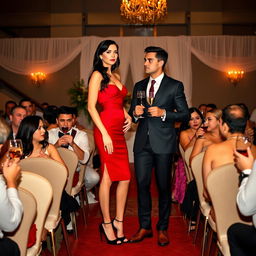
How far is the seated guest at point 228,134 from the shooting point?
111 inches

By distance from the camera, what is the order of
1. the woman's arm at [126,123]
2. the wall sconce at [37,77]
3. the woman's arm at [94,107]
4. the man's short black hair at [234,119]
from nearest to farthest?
the man's short black hair at [234,119] < the woman's arm at [94,107] < the woman's arm at [126,123] < the wall sconce at [37,77]

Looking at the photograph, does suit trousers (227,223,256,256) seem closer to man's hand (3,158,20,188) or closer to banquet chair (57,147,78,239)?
man's hand (3,158,20,188)

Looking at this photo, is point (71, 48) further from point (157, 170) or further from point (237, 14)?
point (157, 170)

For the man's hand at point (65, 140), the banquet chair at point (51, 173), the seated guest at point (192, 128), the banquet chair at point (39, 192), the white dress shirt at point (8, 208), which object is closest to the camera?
the white dress shirt at point (8, 208)

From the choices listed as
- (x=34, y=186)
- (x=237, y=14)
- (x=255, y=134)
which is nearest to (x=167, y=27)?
(x=237, y=14)

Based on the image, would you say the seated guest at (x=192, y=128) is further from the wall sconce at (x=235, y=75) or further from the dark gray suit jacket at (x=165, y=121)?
the wall sconce at (x=235, y=75)

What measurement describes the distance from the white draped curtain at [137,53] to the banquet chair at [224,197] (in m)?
8.08

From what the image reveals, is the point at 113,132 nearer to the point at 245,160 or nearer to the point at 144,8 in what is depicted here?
the point at 245,160

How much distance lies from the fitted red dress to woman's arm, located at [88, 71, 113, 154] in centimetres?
9

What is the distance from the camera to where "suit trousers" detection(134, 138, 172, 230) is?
148 inches

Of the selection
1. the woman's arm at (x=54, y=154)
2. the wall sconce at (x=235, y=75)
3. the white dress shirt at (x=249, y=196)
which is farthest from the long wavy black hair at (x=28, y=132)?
the wall sconce at (x=235, y=75)

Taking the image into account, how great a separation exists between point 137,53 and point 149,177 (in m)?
7.26

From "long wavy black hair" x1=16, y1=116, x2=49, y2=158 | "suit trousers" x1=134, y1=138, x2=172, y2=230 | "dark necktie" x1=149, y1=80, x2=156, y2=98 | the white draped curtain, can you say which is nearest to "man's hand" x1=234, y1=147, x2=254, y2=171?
"dark necktie" x1=149, y1=80, x2=156, y2=98

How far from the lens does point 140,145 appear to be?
12.4ft
